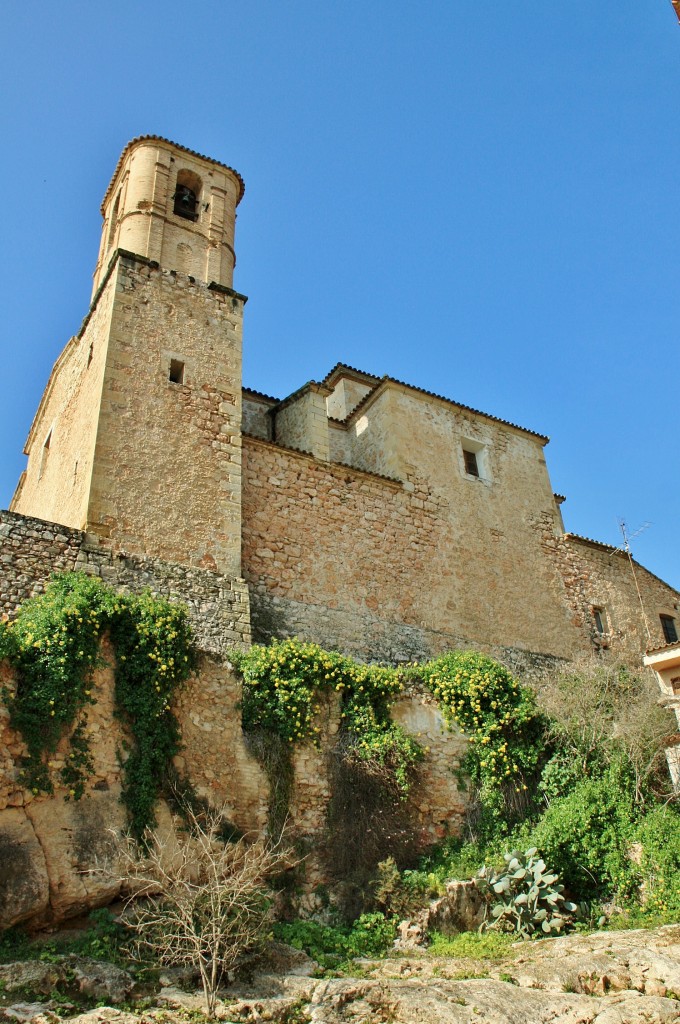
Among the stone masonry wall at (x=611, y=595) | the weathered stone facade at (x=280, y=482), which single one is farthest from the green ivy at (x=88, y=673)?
the stone masonry wall at (x=611, y=595)

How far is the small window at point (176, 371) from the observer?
1622 centimetres

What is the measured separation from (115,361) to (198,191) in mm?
6375

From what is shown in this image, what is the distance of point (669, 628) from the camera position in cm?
2344

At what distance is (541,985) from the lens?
10.1 metres

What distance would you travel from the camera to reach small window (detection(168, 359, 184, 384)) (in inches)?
639

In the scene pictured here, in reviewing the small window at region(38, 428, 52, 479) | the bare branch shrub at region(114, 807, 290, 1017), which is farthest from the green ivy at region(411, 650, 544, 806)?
the small window at region(38, 428, 52, 479)

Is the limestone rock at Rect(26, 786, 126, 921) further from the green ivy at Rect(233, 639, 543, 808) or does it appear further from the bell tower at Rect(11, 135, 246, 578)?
the bell tower at Rect(11, 135, 246, 578)

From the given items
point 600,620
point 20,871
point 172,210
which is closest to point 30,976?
point 20,871

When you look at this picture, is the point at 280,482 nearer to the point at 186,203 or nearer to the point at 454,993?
the point at 186,203

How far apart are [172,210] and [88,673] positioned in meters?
11.3

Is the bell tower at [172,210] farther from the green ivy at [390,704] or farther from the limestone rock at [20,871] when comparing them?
the limestone rock at [20,871]

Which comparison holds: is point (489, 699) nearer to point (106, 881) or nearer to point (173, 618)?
point (173, 618)

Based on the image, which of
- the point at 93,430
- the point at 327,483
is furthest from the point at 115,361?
the point at 327,483

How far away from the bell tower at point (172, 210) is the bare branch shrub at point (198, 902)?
451 inches
